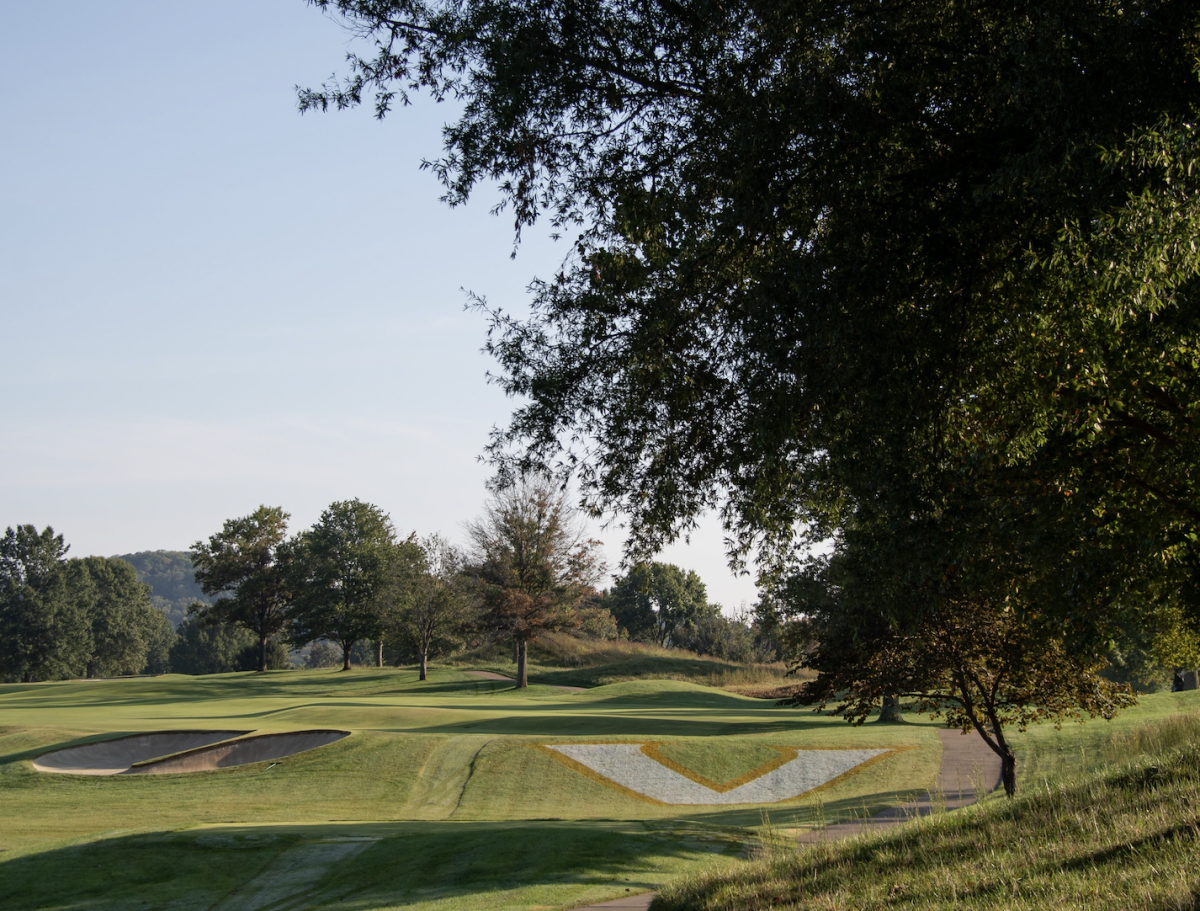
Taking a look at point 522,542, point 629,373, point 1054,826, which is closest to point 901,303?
point 629,373

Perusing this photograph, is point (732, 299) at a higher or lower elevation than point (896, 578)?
higher

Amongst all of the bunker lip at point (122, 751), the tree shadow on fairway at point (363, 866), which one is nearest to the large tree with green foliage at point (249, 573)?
the bunker lip at point (122, 751)

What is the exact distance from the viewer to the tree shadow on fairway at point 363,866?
33.2 ft

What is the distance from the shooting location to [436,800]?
717 inches

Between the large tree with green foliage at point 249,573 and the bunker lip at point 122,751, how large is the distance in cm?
4303

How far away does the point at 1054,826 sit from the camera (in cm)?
770

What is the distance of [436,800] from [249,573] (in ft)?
172

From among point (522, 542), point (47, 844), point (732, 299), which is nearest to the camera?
point (732, 299)

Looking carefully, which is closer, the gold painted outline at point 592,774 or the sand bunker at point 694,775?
the gold painted outline at point 592,774

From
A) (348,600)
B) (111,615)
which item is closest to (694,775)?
(348,600)

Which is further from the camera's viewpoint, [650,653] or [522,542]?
[650,653]

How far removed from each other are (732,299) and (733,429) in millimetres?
1508

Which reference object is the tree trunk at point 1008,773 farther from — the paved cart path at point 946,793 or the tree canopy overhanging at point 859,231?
the tree canopy overhanging at point 859,231

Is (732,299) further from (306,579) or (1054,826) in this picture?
(306,579)
